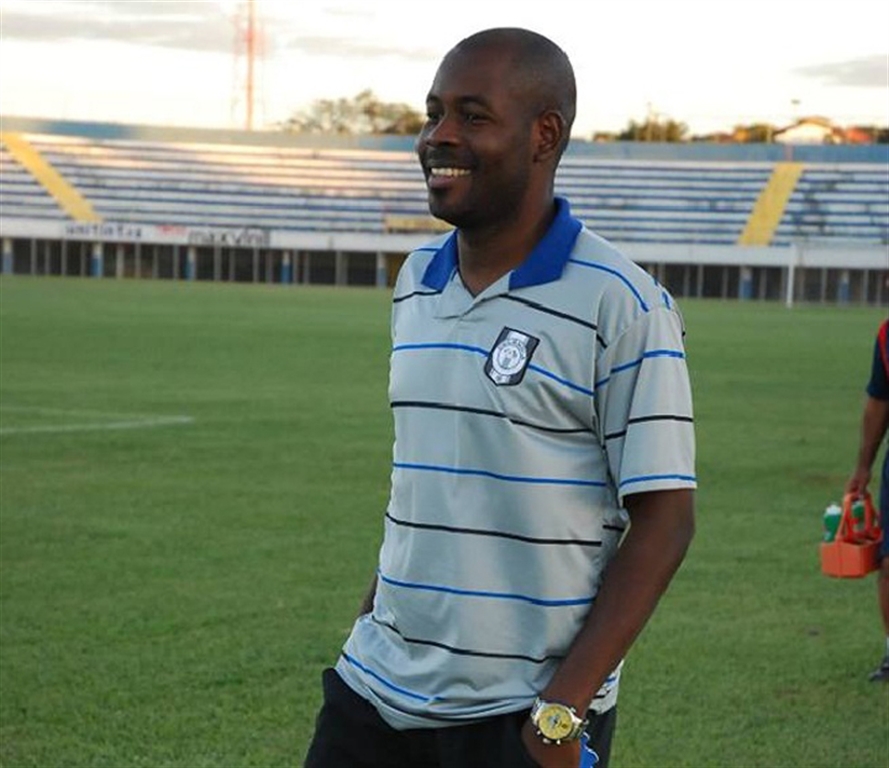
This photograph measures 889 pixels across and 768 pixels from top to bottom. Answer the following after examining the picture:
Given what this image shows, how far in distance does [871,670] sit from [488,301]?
5.44 meters

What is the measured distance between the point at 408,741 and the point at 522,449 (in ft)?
2.02

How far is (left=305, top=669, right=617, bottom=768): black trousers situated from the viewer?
3318 millimetres

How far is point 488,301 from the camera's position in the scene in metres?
3.34

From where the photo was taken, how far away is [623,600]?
324 cm

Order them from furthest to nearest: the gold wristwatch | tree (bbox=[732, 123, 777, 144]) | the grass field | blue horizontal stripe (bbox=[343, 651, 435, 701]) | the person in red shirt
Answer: tree (bbox=[732, 123, 777, 144]), the person in red shirt, the grass field, blue horizontal stripe (bbox=[343, 651, 435, 701]), the gold wristwatch

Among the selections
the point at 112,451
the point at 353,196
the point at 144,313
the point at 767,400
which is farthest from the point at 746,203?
the point at 112,451

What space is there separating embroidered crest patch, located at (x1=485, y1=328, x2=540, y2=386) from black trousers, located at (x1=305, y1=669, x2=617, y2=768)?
1.92 feet

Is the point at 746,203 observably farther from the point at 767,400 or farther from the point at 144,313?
the point at 767,400

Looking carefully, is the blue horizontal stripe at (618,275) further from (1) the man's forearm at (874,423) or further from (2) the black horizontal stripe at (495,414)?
(1) the man's forearm at (874,423)

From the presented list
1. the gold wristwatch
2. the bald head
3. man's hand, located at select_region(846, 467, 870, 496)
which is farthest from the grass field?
the bald head

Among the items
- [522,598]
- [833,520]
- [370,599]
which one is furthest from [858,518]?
[522,598]

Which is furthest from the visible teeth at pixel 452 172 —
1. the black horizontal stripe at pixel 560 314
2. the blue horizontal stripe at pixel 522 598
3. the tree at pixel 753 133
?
the tree at pixel 753 133

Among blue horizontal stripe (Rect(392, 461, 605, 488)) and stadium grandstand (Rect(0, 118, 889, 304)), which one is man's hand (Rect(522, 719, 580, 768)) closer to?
blue horizontal stripe (Rect(392, 461, 605, 488))

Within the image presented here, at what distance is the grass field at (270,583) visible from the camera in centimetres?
705
